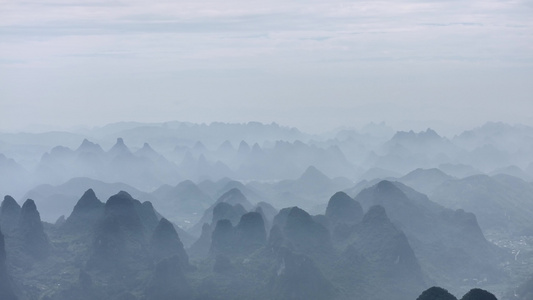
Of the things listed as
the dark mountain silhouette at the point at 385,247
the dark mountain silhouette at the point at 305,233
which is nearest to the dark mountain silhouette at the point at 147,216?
the dark mountain silhouette at the point at 305,233

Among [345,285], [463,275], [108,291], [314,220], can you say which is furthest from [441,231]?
[108,291]

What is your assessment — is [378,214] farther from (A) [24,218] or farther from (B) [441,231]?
(A) [24,218]

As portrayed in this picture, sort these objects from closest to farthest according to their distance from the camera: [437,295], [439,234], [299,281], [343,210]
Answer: [437,295] < [299,281] < [439,234] < [343,210]

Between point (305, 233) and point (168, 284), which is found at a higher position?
point (168, 284)

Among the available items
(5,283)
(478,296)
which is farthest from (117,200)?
(478,296)

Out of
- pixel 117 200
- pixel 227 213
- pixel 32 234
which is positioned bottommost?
pixel 227 213

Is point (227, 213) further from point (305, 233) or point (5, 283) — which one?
point (5, 283)

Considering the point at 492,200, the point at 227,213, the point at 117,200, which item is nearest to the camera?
the point at 117,200
